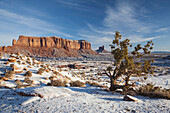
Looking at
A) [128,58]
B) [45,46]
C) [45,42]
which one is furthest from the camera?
[45,42]

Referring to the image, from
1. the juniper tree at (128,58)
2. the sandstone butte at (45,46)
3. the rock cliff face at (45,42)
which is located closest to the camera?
the juniper tree at (128,58)

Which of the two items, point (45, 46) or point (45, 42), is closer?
point (45, 46)

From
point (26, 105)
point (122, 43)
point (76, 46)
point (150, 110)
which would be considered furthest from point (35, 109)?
point (76, 46)

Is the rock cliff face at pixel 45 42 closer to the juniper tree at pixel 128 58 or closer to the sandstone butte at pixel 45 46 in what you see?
the sandstone butte at pixel 45 46

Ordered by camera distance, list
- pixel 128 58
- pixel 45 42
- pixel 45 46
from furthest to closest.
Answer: pixel 45 42
pixel 45 46
pixel 128 58

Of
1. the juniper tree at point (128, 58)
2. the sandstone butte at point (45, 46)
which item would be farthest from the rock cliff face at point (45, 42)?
the juniper tree at point (128, 58)

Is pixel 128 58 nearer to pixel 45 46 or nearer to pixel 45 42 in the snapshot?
pixel 45 46

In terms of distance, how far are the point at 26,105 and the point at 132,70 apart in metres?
6.41

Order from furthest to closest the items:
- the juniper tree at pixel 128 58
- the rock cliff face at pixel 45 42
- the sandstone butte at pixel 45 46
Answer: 1. the rock cliff face at pixel 45 42
2. the sandstone butte at pixel 45 46
3. the juniper tree at pixel 128 58

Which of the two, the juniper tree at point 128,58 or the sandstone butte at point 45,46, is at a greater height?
the sandstone butte at point 45,46

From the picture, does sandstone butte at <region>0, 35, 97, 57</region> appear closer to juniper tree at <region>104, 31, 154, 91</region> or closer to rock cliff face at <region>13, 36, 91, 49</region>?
rock cliff face at <region>13, 36, 91, 49</region>

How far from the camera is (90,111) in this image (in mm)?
3205

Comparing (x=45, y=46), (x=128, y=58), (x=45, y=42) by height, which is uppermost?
(x=45, y=42)

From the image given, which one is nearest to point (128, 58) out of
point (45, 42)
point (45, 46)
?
point (45, 46)
